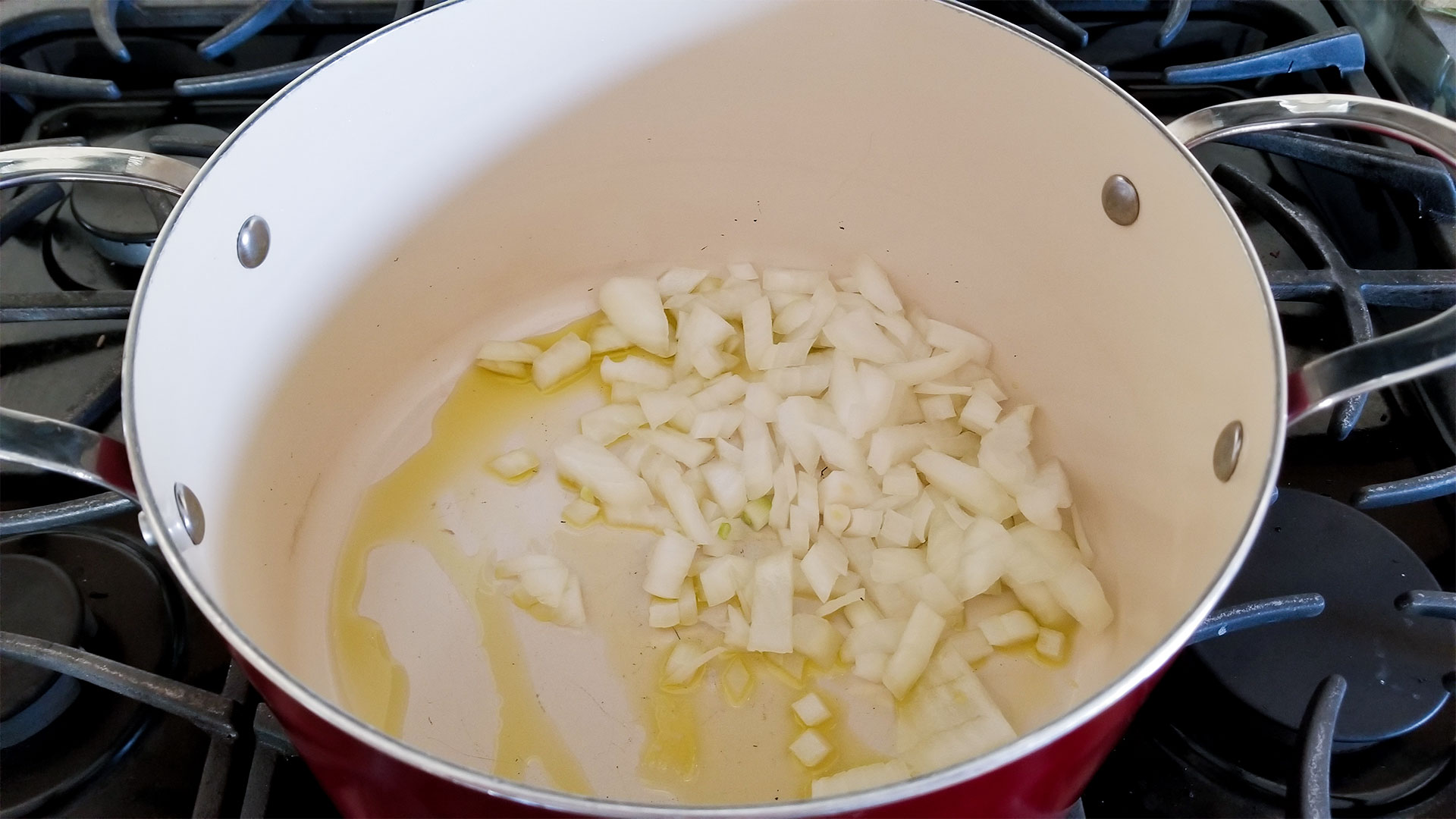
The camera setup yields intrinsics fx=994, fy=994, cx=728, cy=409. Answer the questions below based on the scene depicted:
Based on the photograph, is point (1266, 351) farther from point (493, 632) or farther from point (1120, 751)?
point (493, 632)

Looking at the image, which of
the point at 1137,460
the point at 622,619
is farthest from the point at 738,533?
the point at 1137,460

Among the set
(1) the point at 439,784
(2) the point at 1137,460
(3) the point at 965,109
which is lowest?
(2) the point at 1137,460

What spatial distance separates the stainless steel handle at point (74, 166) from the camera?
666 millimetres

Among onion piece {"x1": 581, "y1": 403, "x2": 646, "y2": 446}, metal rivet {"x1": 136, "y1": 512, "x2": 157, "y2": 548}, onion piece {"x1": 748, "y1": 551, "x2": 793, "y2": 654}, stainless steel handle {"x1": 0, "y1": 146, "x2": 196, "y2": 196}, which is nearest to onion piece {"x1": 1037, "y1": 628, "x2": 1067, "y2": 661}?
onion piece {"x1": 748, "y1": 551, "x2": 793, "y2": 654}

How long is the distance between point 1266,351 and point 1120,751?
305mm

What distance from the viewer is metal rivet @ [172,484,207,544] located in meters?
0.68

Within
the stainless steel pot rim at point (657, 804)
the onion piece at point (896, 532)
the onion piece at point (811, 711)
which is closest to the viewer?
the stainless steel pot rim at point (657, 804)

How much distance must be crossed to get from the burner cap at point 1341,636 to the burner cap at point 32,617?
2.73ft

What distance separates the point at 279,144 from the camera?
0.80m

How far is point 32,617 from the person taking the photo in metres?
0.73

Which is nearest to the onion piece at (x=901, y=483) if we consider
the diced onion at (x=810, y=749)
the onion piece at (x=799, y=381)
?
the onion piece at (x=799, y=381)

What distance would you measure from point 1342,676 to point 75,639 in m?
0.92

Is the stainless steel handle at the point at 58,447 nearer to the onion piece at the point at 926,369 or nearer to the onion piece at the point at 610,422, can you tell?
the onion piece at the point at 610,422

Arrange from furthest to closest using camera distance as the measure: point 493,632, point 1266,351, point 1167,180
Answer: point 493,632, point 1167,180, point 1266,351
